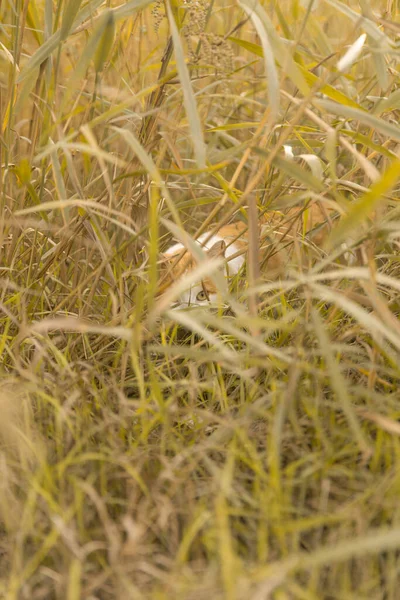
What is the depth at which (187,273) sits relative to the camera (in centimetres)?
109

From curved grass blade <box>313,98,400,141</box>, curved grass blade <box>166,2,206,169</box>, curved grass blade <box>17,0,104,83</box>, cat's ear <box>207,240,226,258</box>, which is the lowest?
cat's ear <box>207,240,226,258</box>

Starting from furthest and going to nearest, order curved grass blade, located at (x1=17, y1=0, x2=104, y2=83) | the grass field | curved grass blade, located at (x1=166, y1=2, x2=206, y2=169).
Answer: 1. curved grass blade, located at (x1=17, y1=0, x2=104, y2=83)
2. curved grass blade, located at (x1=166, y1=2, x2=206, y2=169)
3. the grass field

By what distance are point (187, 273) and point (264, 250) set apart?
0.15 metres

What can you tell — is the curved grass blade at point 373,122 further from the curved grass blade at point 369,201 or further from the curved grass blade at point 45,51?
the curved grass blade at point 45,51

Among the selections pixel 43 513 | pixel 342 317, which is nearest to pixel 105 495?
pixel 43 513

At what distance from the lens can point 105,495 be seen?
0.69m

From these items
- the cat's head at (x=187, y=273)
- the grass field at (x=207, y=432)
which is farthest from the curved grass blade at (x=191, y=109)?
the cat's head at (x=187, y=273)

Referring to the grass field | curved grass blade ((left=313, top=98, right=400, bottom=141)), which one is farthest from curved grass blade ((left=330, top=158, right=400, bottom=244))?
curved grass blade ((left=313, top=98, right=400, bottom=141))

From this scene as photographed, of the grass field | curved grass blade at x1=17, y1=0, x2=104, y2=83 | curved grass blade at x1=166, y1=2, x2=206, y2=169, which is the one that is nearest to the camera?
the grass field

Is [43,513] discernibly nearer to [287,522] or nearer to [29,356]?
[287,522]

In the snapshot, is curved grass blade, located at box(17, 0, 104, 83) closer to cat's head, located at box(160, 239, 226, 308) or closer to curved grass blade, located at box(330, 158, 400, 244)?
cat's head, located at box(160, 239, 226, 308)

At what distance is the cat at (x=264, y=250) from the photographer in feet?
3.14

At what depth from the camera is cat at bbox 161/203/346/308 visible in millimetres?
956

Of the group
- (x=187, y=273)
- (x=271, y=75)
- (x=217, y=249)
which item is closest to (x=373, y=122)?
(x=271, y=75)
